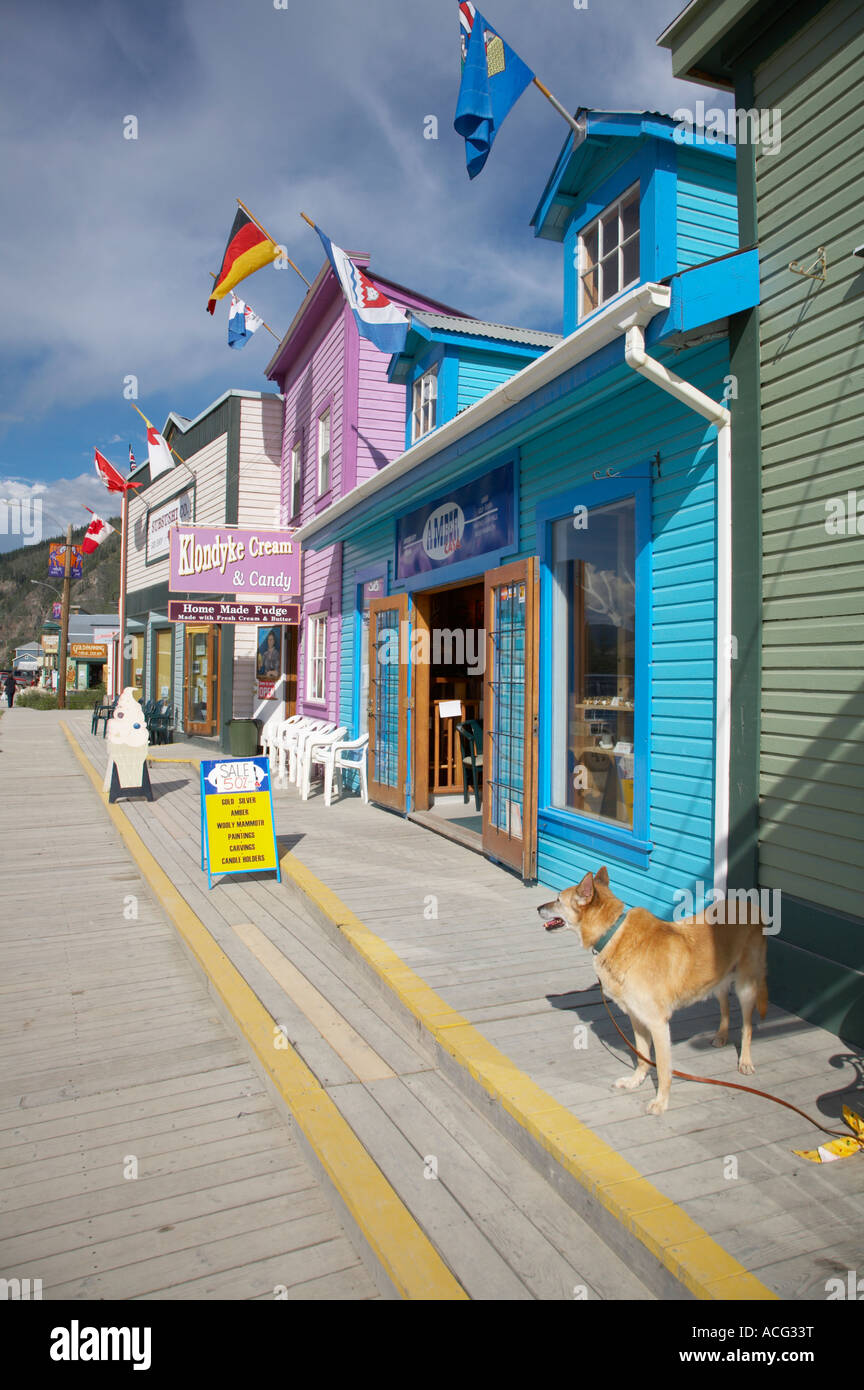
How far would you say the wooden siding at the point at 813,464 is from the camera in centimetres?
375

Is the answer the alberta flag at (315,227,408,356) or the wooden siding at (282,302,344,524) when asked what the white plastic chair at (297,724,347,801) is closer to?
the wooden siding at (282,302,344,524)

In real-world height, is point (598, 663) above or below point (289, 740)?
above

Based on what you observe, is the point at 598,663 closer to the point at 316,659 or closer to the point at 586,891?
the point at 586,891

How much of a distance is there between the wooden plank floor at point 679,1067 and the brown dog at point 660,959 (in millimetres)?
183

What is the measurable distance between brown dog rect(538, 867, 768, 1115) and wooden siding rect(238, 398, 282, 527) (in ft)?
47.8

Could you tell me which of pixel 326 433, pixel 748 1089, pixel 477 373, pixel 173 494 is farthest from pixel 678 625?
pixel 173 494

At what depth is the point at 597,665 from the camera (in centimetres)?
592

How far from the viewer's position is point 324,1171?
2994 millimetres

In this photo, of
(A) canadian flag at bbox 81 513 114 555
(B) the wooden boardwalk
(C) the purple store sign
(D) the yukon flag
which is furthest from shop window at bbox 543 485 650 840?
(A) canadian flag at bbox 81 513 114 555

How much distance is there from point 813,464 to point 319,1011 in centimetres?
369

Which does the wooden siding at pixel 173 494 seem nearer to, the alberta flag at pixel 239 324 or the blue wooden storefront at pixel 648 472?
the alberta flag at pixel 239 324

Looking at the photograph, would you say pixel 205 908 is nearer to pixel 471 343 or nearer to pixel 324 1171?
pixel 324 1171

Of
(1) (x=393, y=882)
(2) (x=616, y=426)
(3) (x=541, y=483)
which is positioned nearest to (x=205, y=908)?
(1) (x=393, y=882)
